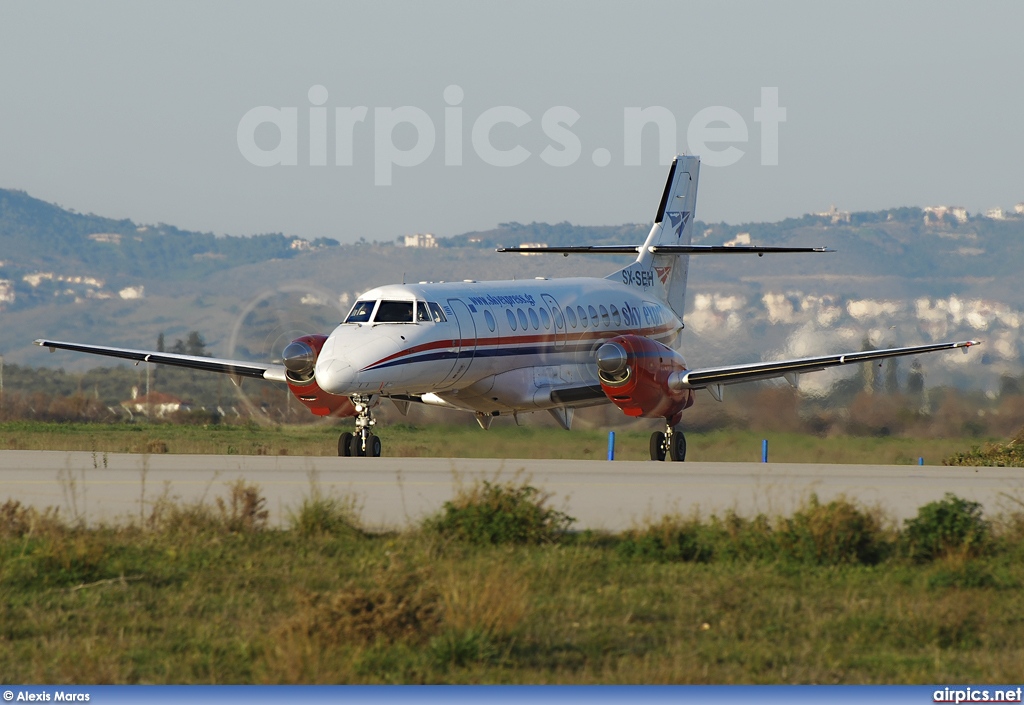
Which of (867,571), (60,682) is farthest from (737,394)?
(60,682)

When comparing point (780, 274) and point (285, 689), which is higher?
point (780, 274)

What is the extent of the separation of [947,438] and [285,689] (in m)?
31.9

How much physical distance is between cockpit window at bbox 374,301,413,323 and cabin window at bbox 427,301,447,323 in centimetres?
47

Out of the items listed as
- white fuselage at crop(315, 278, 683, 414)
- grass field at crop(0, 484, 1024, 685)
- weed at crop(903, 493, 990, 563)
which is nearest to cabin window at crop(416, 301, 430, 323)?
white fuselage at crop(315, 278, 683, 414)

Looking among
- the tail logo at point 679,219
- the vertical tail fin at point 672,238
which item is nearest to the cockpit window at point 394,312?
the vertical tail fin at point 672,238

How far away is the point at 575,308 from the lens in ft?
106

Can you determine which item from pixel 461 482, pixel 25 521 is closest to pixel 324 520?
pixel 461 482

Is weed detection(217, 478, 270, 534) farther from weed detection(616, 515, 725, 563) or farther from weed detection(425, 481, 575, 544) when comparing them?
weed detection(616, 515, 725, 563)

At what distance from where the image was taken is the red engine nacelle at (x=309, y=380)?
28.5 m

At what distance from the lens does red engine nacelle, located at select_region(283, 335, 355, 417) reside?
93.4 ft

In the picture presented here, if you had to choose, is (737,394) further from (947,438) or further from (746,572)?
(746,572)

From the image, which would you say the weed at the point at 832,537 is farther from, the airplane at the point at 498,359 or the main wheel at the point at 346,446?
the main wheel at the point at 346,446

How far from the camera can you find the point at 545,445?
3475 centimetres

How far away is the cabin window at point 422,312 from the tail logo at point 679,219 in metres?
14.2
